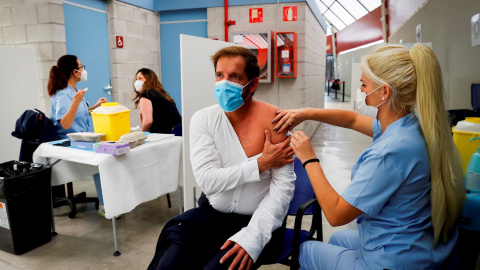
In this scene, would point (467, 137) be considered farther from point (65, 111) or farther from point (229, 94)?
point (65, 111)

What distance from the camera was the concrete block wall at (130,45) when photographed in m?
4.82

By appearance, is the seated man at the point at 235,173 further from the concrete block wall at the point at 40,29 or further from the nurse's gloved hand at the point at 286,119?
the concrete block wall at the point at 40,29

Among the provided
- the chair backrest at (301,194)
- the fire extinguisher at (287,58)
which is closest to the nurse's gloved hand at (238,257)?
the chair backrest at (301,194)

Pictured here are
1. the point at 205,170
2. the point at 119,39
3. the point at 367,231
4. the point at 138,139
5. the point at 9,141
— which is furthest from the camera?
the point at 119,39

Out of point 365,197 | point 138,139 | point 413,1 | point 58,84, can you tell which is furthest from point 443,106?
point 413,1

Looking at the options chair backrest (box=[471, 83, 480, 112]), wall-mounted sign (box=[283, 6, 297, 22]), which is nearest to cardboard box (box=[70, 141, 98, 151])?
chair backrest (box=[471, 83, 480, 112])

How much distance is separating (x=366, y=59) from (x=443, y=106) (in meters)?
0.28

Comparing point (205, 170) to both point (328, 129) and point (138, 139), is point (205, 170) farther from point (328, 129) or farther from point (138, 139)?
point (328, 129)

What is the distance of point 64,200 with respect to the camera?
3191 mm

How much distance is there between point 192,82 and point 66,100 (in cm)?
127

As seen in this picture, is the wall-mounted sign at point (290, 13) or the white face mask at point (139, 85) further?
the wall-mounted sign at point (290, 13)

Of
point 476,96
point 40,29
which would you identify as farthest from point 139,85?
point 476,96

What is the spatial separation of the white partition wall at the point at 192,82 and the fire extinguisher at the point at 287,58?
2.08 meters

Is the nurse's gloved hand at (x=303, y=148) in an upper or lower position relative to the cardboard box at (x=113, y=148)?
upper
